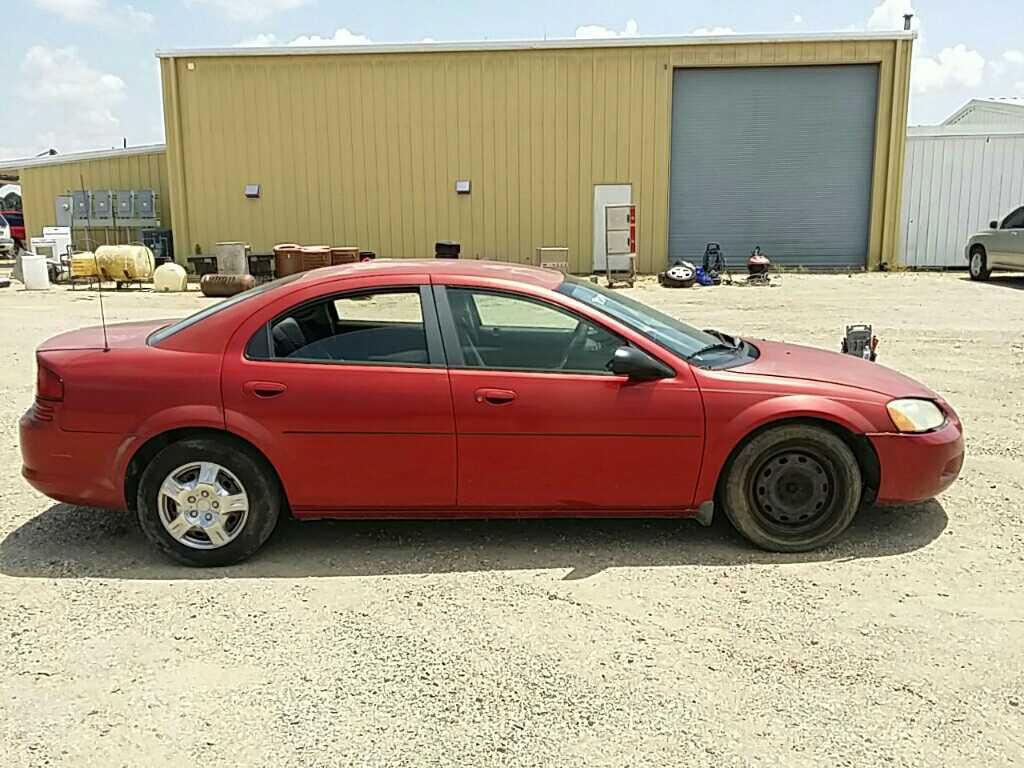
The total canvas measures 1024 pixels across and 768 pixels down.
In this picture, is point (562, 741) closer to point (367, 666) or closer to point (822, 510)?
point (367, 666)

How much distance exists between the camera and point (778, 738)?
3.02 meters

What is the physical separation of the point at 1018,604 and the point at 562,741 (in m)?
2.31

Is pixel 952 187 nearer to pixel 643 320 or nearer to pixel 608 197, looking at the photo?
pixel 608 197

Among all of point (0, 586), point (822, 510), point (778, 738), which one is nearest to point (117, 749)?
point (0, 586)

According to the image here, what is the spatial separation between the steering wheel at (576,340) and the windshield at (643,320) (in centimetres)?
16

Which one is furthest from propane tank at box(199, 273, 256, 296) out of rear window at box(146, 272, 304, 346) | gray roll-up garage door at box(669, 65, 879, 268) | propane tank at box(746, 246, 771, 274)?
rear window at box(146, 272, 304, 346)

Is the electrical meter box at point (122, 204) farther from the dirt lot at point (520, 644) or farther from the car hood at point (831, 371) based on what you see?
the car hood at point (831, 371)

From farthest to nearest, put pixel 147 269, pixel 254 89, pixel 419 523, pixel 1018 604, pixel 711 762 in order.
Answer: pixel 254 89 < pixel 147 269 < pixel 419 523 < pixel 1018 604 < pixel 711 762

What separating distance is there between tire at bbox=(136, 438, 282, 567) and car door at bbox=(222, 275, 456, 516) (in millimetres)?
119

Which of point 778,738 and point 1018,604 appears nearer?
point 778,738

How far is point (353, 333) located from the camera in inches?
183

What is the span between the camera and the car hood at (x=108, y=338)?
4.72 meters

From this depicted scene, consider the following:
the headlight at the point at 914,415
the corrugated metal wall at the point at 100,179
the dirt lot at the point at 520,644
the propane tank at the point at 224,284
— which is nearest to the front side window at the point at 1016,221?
the dirt lot at the point at 520,644

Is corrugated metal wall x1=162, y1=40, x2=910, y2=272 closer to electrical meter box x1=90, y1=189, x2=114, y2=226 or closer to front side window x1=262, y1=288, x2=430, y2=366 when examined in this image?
electrical meter box x1=90, y1=189, x2=114, y2=226
